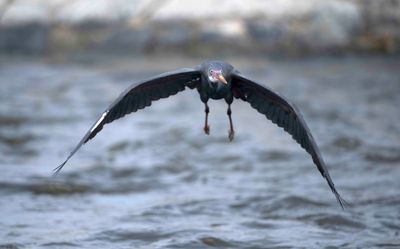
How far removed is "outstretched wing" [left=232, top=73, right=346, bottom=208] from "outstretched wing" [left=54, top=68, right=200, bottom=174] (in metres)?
0.34

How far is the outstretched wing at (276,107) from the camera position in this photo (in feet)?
21.3

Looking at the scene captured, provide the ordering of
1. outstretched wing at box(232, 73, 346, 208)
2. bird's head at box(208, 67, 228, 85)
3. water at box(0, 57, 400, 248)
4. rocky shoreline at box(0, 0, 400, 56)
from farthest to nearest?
rocky shoreline at box(0, 0, 400, 56) → water at box(0, 57, 400, 248) → outstretched wing at box(232, 73, 346, 208) → bird's head at box(208, 67, 228, 85)

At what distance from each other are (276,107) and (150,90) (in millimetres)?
934

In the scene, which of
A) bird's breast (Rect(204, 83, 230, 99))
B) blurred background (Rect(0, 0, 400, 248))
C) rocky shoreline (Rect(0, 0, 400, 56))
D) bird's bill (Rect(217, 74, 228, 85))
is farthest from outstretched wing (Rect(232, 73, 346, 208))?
rocky shoreline (Rect(0, 0, 400, 56))

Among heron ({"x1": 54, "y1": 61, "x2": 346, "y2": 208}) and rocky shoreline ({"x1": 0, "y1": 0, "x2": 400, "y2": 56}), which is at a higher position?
rocky shoreline ({"x1": 0, "y1": 0, "x2": 400, "y2": 56})

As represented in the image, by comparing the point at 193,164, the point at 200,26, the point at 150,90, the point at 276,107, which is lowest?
the point at 193,164

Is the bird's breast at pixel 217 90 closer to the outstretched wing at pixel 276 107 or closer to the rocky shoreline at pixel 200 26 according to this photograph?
the outstretched wing at pixel 276 107

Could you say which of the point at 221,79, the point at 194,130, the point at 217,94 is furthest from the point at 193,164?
the point at 221,79

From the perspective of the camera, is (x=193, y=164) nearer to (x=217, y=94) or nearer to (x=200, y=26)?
(x=217, y=94)

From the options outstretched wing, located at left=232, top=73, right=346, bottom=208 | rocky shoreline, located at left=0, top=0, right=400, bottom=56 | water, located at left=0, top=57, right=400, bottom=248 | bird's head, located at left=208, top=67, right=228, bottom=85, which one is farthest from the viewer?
rocky shoreline, located at left=0, top=0, right=400, bottom=56

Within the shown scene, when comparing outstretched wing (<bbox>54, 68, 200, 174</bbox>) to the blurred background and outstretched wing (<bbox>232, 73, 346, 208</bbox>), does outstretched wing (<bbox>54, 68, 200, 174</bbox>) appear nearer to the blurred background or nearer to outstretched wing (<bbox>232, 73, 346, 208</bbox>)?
outstretched wing (<bbox>232, 73, 346, 208</bbox>)

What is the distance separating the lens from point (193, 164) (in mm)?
10664

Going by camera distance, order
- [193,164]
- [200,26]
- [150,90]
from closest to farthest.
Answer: [150,90]
[193,164]
[200,26]

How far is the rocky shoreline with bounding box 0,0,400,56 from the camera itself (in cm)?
1498
